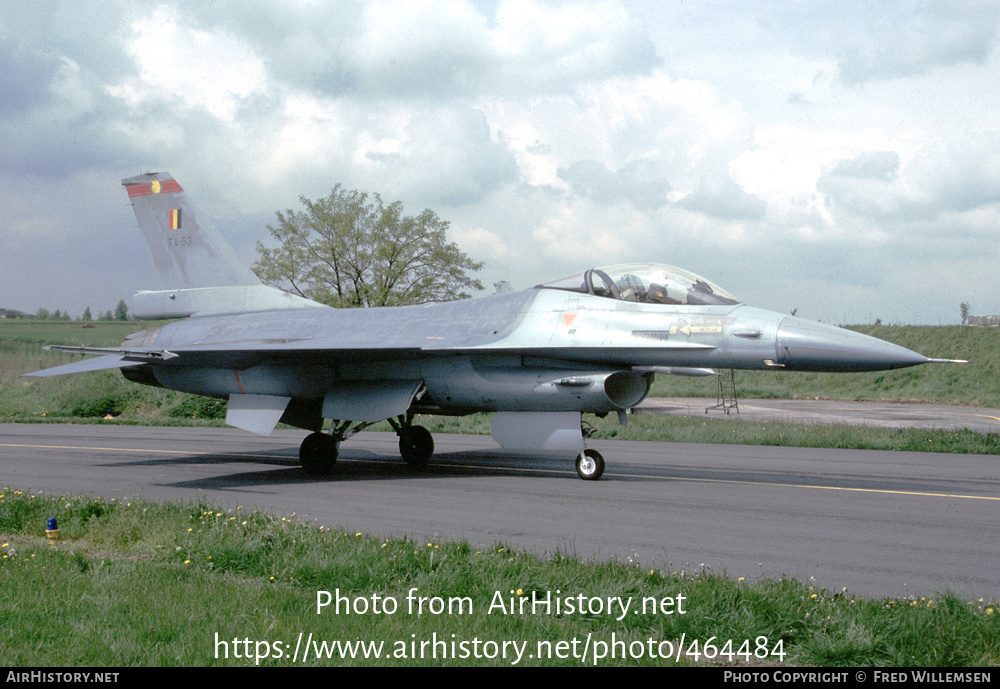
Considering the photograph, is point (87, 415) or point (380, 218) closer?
point (87, 415)

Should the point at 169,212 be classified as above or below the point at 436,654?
above

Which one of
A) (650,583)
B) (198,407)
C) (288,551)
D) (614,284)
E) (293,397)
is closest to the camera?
(650,583)

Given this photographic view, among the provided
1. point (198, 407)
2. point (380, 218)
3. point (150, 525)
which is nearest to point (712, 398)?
point (380, 218)

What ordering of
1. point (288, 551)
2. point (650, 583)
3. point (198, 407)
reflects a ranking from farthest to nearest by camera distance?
point (198, 407) < point (288, 551) < point (650, 583)

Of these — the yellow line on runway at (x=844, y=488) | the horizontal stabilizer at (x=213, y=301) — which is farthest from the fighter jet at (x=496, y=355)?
the yellow line on runway at (x=844, y=488)

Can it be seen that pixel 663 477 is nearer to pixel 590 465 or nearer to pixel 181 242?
pixel 590 465

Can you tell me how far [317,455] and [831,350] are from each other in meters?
7.90

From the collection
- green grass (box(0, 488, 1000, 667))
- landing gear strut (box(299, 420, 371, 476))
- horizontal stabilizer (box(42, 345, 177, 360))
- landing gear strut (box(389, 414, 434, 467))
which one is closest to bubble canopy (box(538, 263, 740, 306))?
landing gear strut (box(389, 414, 434, 467))

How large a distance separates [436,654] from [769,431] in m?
16.1

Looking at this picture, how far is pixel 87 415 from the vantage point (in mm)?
27750

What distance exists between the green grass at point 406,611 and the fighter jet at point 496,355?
4.81m

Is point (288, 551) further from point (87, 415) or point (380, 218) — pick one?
point (380, 218)

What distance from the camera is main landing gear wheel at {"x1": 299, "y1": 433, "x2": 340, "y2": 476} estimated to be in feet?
43.9

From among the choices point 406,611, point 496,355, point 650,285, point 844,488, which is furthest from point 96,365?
point 844,488
